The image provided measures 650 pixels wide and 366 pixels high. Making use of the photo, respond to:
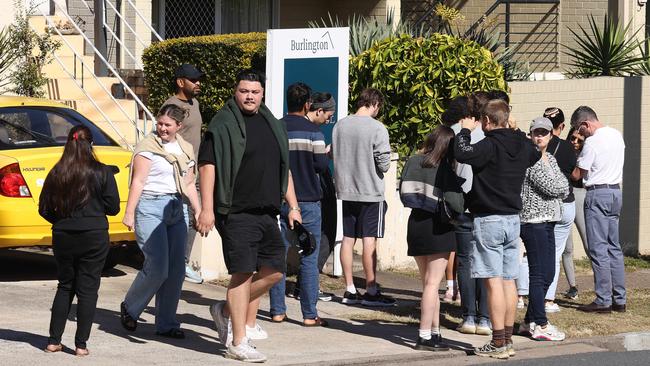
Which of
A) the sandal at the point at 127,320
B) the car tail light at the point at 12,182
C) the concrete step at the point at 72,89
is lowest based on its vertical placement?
the sandal at the point at 127,320

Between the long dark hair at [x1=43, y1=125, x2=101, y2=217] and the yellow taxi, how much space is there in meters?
2.41

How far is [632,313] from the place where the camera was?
11477mm

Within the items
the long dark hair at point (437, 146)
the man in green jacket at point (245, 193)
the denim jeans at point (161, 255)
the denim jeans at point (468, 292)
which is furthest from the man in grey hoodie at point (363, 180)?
the man in green jacket at point (245, 193)

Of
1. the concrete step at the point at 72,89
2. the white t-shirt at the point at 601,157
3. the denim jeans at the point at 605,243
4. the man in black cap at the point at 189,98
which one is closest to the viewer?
the man in black cap at the point at 189,98

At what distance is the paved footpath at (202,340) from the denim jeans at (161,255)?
0.25 m

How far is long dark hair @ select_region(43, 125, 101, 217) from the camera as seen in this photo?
28.4 ft

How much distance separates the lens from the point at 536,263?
10.0 metres

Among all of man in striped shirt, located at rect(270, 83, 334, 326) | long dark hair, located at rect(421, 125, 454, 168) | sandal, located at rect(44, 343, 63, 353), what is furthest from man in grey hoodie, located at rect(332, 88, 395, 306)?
sandal, located at rect(44, 343, 63, 353)

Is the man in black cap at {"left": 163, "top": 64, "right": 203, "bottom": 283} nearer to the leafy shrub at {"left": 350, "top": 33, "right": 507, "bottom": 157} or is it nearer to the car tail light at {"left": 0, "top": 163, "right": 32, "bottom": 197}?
the car tail light at {"left": 0, "top": 163, "right": 32, "bottom": 197}

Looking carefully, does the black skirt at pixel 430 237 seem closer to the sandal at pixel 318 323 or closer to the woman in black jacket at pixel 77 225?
the sandal at pixel 318 323

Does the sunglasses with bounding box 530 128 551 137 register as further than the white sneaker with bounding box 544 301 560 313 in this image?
No

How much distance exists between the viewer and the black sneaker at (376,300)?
11.4 meters

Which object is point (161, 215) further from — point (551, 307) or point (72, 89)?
point (72, 89)

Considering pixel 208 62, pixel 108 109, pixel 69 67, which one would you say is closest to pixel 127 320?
pixel 108 109
